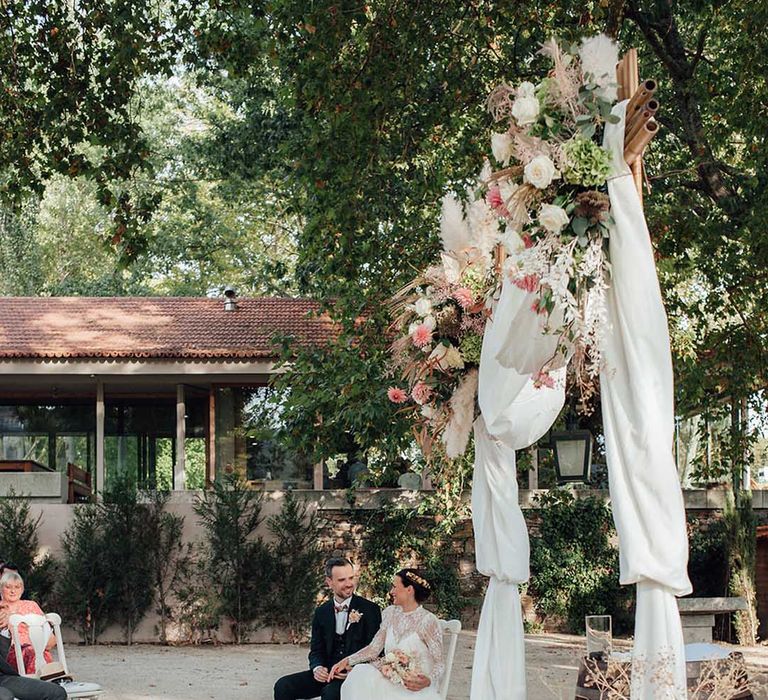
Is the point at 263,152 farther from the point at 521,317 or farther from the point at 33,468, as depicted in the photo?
the point at 521,317

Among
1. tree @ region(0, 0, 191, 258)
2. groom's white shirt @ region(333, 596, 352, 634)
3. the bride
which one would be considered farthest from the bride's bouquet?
tree @ region(0, 0, 191, 258)

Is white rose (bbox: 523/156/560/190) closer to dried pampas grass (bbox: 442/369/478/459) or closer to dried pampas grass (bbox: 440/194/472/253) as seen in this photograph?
dried pampas grass (bbox: 440/194/472/253)

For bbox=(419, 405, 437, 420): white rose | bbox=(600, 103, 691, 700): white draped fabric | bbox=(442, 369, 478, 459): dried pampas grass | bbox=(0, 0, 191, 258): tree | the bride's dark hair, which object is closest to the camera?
bbox=(600, 103, 691, 700): white draped fabric

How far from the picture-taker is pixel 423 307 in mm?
7578

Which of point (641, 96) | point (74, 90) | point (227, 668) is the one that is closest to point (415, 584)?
point (641, 96)

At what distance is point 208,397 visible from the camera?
2203 cm

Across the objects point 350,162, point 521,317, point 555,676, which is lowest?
point 555,676

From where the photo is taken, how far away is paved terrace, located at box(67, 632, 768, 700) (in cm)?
1276

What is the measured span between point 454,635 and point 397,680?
0.52 m

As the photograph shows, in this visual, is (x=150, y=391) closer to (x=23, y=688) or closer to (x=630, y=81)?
(x=23, y=688)

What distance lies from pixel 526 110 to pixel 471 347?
238cm

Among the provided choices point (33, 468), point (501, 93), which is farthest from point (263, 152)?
point (501, 93)

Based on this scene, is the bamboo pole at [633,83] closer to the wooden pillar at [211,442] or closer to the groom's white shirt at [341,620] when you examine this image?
the groom's white shirt at [341,620]

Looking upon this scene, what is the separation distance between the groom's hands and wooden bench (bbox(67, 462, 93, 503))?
10.7 metres
